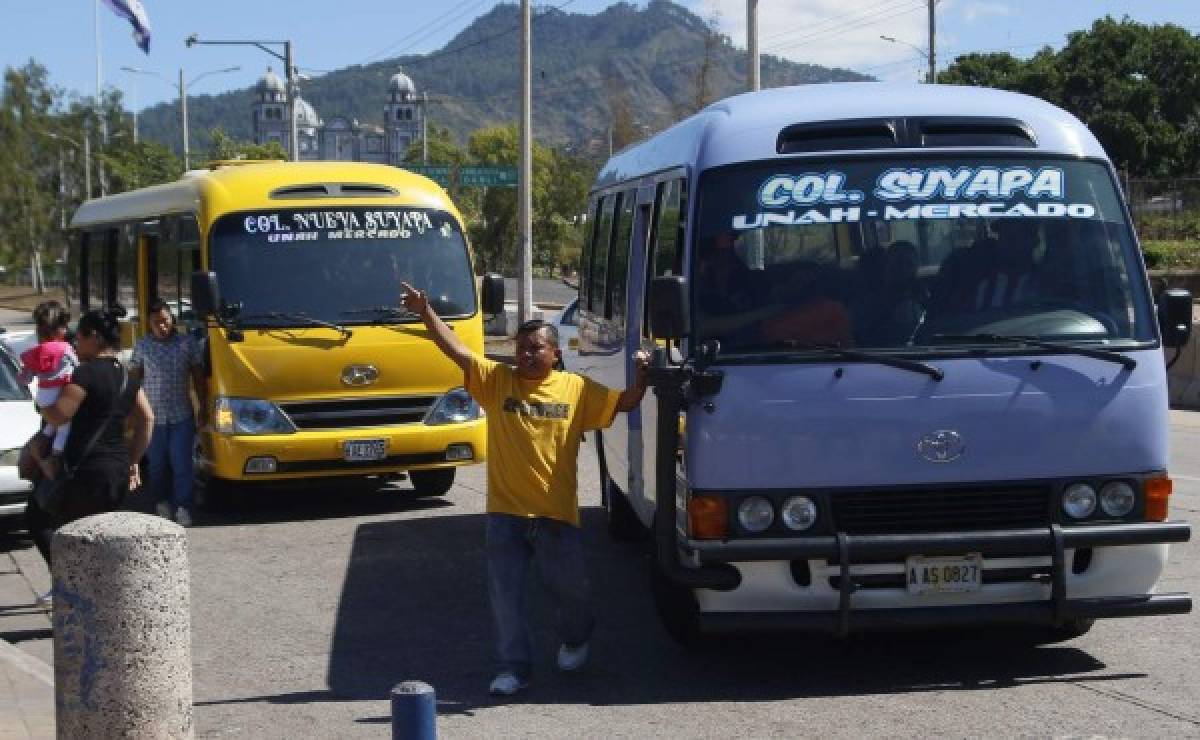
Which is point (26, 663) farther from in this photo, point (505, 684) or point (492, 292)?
point (492, 292)

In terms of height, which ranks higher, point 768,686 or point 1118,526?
point 1118,526

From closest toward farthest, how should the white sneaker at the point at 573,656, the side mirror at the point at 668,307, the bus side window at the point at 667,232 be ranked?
the side mirror at the point at 668,307, the white sneaker at the point at 573,656, the bus side window at the point at 667,232

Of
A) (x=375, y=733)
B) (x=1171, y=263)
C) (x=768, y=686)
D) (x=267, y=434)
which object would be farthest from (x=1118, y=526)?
(x=1171, y=263)

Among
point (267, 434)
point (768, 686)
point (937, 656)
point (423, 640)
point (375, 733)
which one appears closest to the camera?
point (375, 733)

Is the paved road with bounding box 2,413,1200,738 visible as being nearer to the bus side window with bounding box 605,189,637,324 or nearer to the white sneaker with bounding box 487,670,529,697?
the white sneaker with bounding box 487,670,529,697

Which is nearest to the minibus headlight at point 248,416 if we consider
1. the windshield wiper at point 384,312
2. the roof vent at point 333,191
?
the windshield wiper at point 384,312

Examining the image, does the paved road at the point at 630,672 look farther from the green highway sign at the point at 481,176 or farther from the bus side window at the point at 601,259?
the green highway sign at the point at 481,176

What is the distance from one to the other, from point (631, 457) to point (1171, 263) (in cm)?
3248

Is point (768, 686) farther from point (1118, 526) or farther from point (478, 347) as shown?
point (478, 347)

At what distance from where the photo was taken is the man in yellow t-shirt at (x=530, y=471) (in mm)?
7930

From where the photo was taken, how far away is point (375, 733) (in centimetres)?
736

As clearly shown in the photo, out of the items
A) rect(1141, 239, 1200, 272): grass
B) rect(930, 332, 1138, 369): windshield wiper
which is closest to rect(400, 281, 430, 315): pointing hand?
rect(930, 332, 1138, 369): windshield wiper

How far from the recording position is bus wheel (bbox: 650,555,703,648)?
8.28 meters

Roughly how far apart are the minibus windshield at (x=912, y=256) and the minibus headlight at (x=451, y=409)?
6171 millimetres
